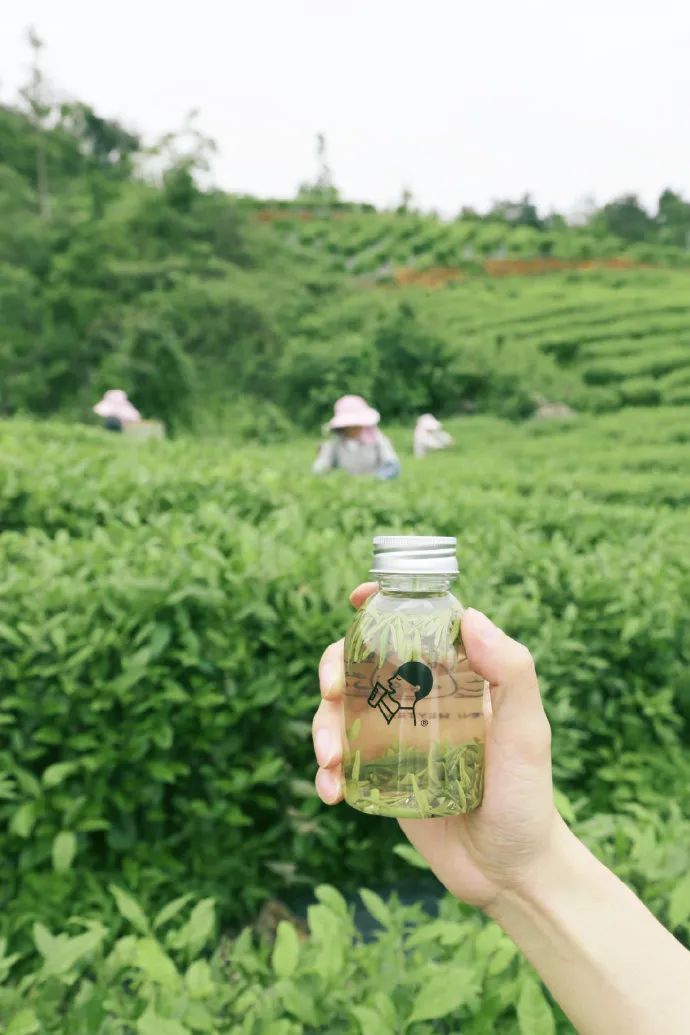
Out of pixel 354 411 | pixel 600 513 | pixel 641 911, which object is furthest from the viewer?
pixel 354 411

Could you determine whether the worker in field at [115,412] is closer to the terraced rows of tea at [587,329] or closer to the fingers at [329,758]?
the terraced rows of tea at [587,329]

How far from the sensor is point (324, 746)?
3.84 ft

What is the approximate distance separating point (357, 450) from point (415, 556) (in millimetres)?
6308

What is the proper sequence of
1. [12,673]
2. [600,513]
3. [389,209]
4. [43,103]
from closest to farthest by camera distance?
1. [12,673]
2. [600,513]
3. [43,103]
4. [389,209]

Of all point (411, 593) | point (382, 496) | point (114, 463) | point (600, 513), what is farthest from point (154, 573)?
point (600, 513)

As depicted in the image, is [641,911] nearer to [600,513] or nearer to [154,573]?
[154,573]

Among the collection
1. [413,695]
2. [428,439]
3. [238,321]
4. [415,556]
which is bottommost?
[428,439]

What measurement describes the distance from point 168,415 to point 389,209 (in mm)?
13834

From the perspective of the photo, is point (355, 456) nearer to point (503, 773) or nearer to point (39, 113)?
point (503, 773)

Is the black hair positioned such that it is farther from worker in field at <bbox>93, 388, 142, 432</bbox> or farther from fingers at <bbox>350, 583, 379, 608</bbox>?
worker in field at <bbox>93, 388, 142, 432</bbox>

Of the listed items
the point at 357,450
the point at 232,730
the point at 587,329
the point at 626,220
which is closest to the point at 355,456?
the point at 357,450

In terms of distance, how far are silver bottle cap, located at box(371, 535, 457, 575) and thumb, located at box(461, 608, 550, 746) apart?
8 centimetres

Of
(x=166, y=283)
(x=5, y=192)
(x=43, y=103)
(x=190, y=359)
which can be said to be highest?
(x=43, y=103)

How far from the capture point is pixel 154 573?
2.47 metres
